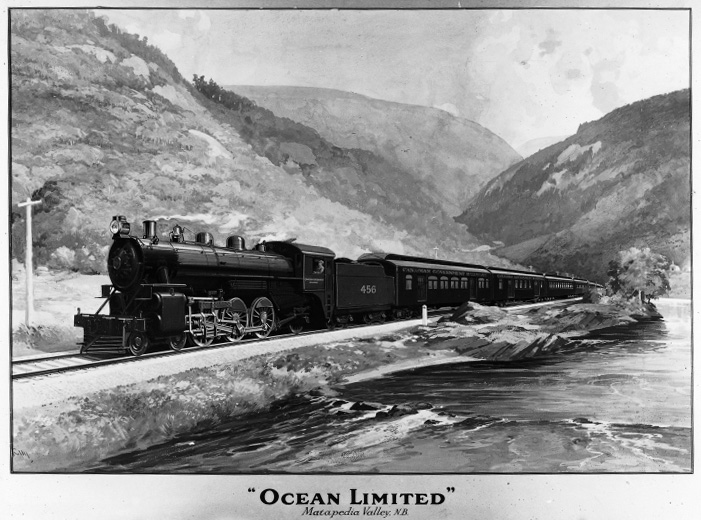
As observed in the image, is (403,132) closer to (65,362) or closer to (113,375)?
(113,375)

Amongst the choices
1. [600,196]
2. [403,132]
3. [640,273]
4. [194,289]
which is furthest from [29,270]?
[640,273]

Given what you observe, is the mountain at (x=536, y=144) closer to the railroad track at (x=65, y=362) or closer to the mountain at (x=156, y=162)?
the mountain at (x=156, y=162)

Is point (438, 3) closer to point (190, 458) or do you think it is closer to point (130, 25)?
point (130, 25)

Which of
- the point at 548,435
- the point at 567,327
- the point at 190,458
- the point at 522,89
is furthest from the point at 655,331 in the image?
the point at 190,458
